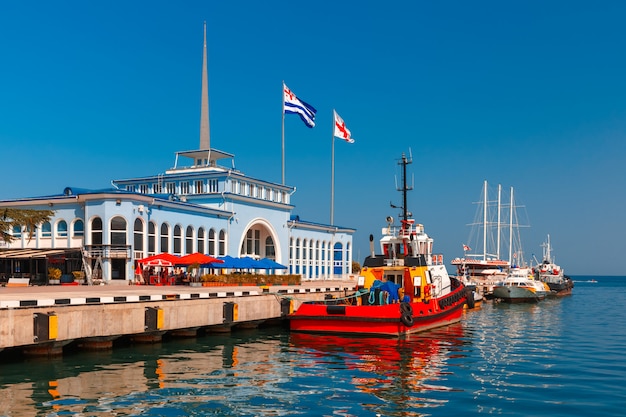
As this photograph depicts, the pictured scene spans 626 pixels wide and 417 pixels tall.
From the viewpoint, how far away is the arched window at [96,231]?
158 feet

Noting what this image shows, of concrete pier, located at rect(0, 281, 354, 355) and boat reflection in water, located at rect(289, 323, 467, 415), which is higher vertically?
concrete pier, located at rect(0, 281, 354, 355)

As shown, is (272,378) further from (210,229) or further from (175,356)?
(210,229)

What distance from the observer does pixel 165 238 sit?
52031mm

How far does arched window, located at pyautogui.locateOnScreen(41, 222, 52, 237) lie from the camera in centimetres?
5062

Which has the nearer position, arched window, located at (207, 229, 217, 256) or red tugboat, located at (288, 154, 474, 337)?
red tugboat, located at (288, 154, 474, 337)

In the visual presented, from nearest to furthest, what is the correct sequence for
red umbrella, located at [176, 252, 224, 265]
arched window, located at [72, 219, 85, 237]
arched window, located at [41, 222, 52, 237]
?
1. red umbrella, located at [176, 252, 224, 265]
2. arched window, located at [72, 219, 85, 237]
3. arched window, located at [41, 222, 52, 237]

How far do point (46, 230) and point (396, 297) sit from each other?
31600 millimetres

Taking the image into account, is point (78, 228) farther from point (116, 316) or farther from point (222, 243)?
point (116, 316)

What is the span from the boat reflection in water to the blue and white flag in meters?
33.3

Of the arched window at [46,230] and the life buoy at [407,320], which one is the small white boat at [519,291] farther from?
the arched window at [46,230]

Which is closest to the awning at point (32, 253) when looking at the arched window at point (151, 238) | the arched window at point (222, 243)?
the arched window at point (151, 238)

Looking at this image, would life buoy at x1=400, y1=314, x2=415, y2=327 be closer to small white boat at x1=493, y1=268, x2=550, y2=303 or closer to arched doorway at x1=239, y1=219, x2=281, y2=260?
arched doorway at x1=239, y1=219, x2=281, y2=260

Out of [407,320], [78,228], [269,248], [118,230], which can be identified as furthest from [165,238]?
[407,320]

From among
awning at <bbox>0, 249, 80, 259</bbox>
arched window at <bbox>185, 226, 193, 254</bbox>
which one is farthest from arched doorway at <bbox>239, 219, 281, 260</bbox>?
awning at <bbox>0, 249, 80, 259</bbox>
